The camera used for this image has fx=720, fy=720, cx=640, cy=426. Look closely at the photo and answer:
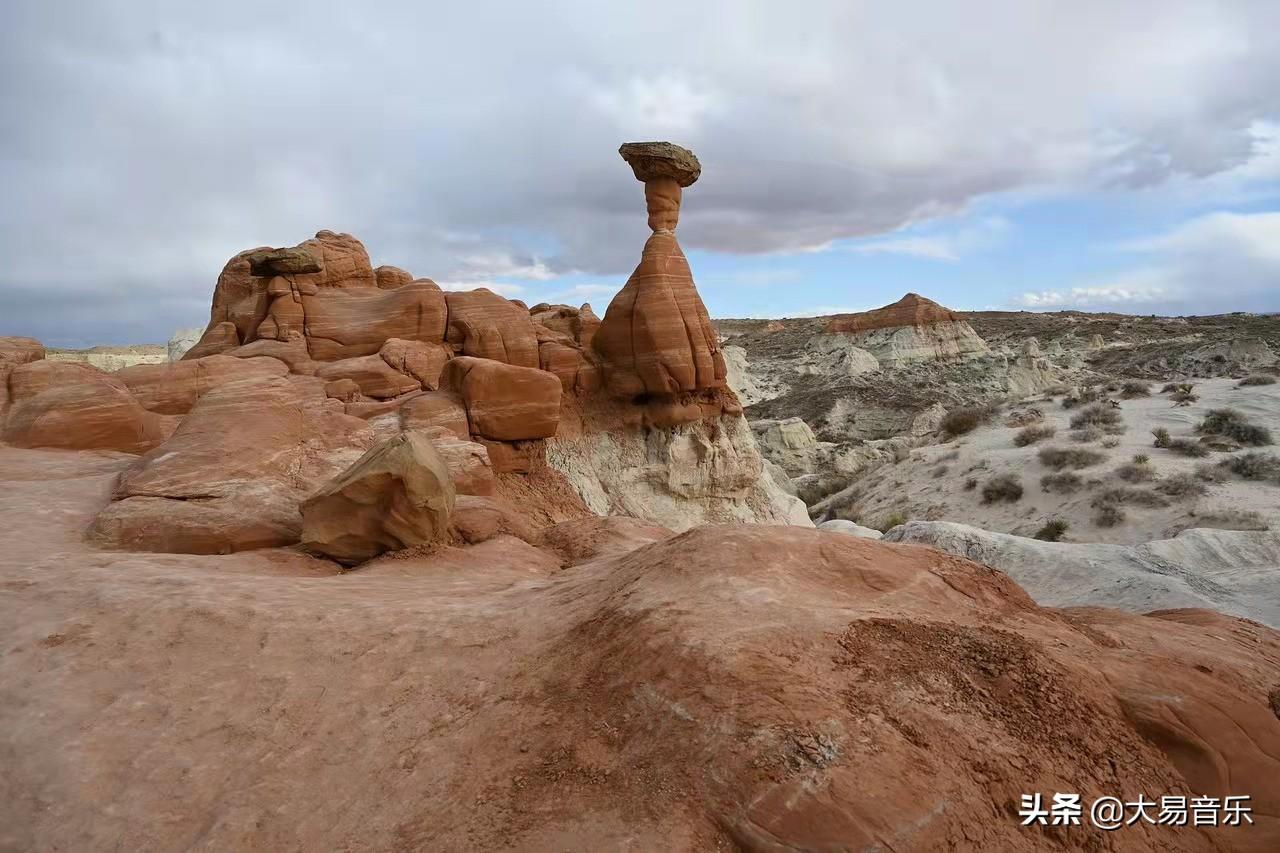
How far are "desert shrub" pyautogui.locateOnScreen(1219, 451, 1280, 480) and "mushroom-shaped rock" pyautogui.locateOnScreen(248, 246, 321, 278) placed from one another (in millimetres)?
22655

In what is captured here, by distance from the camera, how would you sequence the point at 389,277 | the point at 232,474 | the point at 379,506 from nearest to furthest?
1. the point at 379,506
2. the point at 232,474
3. the point at 389,277

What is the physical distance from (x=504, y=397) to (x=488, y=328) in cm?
240

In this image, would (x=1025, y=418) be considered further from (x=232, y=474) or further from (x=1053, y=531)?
(x=232, y=474)

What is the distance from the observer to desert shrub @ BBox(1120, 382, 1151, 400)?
29828 millimetres

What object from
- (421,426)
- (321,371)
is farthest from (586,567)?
(321,371)

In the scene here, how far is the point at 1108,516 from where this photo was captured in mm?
17844

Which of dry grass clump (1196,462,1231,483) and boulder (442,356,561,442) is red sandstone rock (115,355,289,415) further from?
dry grass clump (1196,462,1231,483)

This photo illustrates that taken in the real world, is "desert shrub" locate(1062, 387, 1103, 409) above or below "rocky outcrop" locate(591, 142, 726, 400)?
below

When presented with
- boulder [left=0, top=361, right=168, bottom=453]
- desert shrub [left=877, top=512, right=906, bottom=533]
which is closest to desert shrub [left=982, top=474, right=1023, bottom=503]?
desert shrub [left=877, top=512, right=906, bottom=533]

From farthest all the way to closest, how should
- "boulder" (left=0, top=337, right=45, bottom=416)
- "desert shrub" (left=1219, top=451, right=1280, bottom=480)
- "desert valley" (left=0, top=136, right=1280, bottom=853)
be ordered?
"desert shrub" (left=1219, top=451, right=1280, bottom=480) < "boulder" (left=0, top=337, right=45, bottom=416) < "desert valley" (left=0, top=136, right=1280, bottom=853)

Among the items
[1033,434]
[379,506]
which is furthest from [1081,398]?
[379,506]

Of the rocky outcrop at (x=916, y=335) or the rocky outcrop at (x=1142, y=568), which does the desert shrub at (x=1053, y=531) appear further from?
the rocky outcrop at (x=916, y=335)

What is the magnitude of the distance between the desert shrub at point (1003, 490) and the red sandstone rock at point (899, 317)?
98.0 ft

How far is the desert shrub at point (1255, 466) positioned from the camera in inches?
724
